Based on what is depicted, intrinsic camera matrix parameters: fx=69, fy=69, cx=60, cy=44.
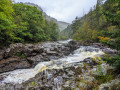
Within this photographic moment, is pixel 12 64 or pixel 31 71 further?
pixel 12 64

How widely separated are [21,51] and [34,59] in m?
2.32

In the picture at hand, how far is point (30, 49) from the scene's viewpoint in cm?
1128

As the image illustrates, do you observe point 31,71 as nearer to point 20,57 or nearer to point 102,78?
point 20,57

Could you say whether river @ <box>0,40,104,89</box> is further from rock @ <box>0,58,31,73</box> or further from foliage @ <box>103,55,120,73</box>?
foliage @ <box>103,55,120,73</box>

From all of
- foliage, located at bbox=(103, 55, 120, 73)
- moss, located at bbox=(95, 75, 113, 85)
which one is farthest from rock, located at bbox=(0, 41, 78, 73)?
foliage, located at bbox=(103, 55, 120, 73)

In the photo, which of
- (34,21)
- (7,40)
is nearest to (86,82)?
(7,40)

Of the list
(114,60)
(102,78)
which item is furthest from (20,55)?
(114,60)

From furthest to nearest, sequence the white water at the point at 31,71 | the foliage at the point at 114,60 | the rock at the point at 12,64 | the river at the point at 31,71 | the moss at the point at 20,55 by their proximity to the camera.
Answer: the moss at the point at 20,55 < the rock at the point at 12,64 < the white water at the point at 31,71 < the river at the point at 31,71 < the foliage at the point at 114,60

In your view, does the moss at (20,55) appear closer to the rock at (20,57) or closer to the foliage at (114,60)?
the rock at (20,57)

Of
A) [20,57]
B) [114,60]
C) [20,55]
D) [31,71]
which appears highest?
[114,60]

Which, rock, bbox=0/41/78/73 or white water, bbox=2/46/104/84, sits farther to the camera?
rock, bbox=0/41/78/73

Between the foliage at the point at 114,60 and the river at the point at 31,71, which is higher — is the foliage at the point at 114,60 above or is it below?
above

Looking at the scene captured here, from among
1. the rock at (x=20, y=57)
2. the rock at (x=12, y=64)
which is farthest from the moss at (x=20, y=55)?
the rock at (x=12, y=64)

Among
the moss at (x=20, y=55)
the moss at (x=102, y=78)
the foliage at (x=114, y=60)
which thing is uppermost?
the foliage at (x=114, y=60)
